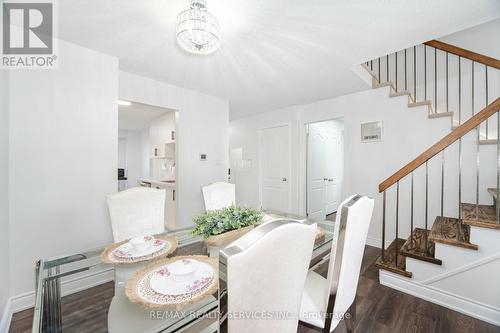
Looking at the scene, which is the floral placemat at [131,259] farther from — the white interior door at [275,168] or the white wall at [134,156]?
the white wall at [134,156]

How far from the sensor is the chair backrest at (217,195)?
7.54 feet

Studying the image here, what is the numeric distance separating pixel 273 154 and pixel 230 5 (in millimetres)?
3152

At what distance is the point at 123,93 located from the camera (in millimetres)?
2492

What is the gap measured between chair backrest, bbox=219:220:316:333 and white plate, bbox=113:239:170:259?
79cm

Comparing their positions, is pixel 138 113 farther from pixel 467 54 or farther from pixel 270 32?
pixel 467 54

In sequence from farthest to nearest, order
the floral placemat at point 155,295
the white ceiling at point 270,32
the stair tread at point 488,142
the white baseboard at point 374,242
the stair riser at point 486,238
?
1. the white baseboard at point 374,242
2. the stair tread at point 488,142
3. the stair riser at point 486,238
4. the white ceiling at point 270,32
5. the floral placemat at point 155,295

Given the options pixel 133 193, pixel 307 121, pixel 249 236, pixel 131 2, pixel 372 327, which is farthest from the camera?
pixel 307 121

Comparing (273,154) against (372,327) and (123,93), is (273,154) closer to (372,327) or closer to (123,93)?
(123,93)

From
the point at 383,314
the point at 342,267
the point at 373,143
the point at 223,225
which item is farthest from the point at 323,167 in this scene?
the point at 342,267

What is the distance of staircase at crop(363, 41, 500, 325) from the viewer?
1.69 meters

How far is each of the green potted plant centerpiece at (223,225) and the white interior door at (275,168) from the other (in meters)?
2.77

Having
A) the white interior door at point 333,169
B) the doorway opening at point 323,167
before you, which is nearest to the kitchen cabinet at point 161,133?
the doorway opening at point 323,167

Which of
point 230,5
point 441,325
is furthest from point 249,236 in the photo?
point 441,325

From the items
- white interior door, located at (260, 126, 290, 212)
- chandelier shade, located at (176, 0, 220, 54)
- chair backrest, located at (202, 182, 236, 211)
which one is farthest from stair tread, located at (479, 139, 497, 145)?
chandelier shade, located at (176, 0, 220, 54)
